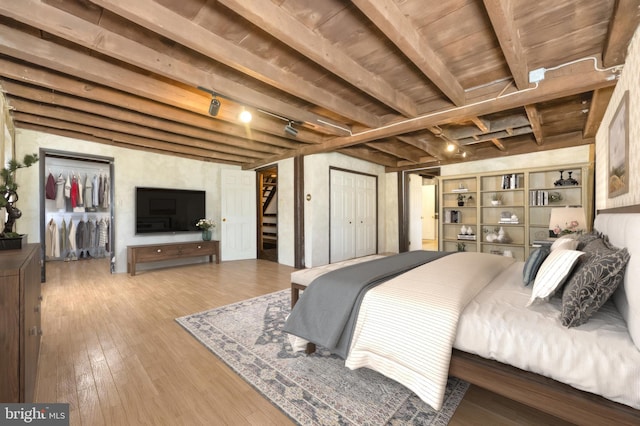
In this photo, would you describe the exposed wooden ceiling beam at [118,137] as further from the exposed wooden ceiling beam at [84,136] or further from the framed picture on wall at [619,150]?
the framed picture on wall at [619,150]

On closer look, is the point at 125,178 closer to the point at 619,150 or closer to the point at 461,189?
the point at 461,189

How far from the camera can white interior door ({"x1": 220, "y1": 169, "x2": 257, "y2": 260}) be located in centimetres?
591

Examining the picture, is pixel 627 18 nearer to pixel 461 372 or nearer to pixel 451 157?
pixel 461 372

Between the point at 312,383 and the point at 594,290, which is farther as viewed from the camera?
the point at 312,383

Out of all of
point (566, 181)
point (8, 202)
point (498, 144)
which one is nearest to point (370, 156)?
point (498, 144)

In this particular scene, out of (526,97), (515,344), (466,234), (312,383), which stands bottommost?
(312,383)

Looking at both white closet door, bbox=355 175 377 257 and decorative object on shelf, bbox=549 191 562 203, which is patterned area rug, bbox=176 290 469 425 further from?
decorative object on shelf, bbox=549 191 562 203

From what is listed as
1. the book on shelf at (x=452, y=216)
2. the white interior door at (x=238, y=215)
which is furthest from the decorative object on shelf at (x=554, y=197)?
the white interior door at (x=238, y=215)

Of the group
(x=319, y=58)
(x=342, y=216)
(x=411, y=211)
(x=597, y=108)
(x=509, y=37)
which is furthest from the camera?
(x=411, y=211)

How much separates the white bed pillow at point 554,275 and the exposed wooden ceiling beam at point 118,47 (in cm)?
282

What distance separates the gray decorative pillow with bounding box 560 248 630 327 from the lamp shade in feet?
8.71

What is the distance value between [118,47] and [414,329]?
111 inches

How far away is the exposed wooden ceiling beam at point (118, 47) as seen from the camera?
167 centimetres

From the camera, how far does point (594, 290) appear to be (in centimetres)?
121
